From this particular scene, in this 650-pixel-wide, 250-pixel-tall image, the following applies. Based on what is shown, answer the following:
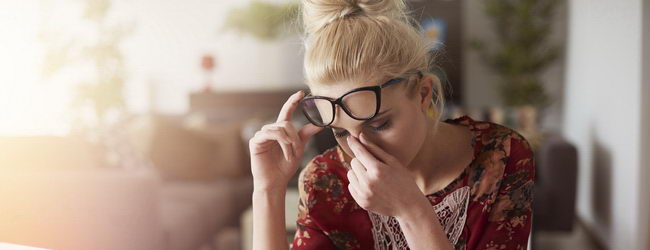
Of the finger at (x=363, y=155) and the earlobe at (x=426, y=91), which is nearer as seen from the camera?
the finger at (x=363, y=155)

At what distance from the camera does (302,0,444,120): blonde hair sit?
0.92 meters

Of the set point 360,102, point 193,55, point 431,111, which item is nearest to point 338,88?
point 360,102

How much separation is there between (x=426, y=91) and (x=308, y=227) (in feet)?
1.04

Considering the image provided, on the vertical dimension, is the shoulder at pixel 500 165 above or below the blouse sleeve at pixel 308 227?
above

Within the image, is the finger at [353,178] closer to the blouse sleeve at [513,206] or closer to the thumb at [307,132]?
the thumb at [307,132]

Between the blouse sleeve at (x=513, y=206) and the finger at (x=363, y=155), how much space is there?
259 mm

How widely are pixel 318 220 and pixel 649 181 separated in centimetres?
130

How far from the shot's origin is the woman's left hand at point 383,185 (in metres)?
0.86

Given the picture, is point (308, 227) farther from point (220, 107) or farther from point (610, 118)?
point (220, 107)

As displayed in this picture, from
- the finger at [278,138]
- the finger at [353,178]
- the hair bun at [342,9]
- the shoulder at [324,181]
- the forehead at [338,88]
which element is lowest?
the shoulder at [324,181]

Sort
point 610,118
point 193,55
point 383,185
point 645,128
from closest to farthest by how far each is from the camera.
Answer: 1. point 383,185
2. point 645,128
3. point 610,118
4. point 193,55

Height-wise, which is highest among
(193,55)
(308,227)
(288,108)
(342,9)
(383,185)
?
(193,55)

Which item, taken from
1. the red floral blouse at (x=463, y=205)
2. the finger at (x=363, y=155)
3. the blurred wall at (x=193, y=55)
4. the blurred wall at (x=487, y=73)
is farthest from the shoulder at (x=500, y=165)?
the blurred wall at (x=193, y=55)

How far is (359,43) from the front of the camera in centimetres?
94
